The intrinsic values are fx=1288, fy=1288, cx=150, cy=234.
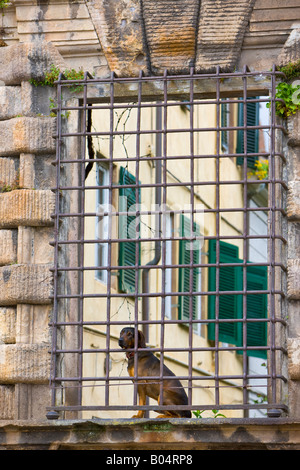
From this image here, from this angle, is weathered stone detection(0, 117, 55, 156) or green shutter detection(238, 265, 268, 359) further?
green shutter detection(238, 265, 268, 359)

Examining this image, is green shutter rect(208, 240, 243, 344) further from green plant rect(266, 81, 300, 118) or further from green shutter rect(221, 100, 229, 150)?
green plant rect(266, 81, 300, 118)

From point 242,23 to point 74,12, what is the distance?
1.34 m

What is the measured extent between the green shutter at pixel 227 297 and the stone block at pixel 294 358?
7947mm

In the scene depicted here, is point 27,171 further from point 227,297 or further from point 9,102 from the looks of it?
point 227,297

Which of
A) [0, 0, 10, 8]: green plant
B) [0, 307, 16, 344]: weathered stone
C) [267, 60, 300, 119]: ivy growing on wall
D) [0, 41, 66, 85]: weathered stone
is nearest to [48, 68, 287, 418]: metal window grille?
[267, 60, 300, 119]: ivy growing on wall

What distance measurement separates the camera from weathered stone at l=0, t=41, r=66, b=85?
10.1 meters

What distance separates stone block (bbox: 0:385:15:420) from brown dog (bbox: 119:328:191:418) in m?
0.90

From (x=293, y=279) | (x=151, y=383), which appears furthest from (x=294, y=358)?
(x=151, y=383)

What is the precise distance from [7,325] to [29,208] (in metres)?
0.91

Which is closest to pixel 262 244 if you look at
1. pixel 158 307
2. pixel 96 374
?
pixel 158 307

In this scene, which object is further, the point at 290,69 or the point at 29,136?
the point at 29,136

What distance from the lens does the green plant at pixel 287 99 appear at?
973cm

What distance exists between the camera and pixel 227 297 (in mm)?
17891
